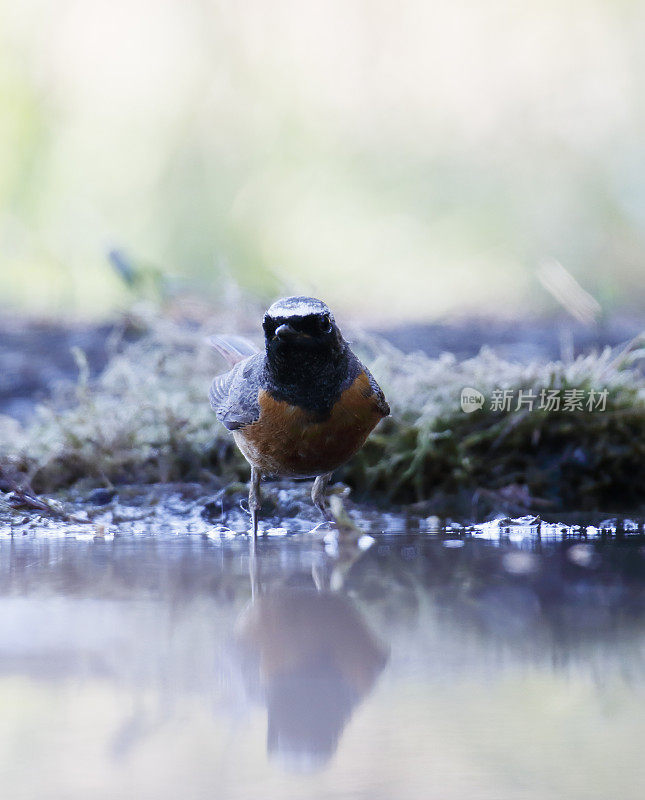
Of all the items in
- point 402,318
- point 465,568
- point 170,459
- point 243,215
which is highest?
point 243,215

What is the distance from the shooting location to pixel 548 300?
545 centimetres

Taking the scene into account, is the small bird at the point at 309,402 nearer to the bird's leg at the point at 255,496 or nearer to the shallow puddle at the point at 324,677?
the bird's leg at the point at 255,496

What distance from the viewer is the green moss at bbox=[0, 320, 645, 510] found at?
339 centimetres

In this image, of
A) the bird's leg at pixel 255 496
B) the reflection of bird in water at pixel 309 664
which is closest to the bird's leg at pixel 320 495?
the bird's leg at pixel 255 496

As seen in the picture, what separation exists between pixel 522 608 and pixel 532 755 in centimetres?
72

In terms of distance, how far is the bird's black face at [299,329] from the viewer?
7.79 ft

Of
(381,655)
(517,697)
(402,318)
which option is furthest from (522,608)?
(402,318)

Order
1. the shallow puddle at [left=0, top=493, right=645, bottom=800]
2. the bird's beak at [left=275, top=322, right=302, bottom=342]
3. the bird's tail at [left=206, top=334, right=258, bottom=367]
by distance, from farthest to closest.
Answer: the bird's tail at [left=206, top=334, right=258, bottom=367], the bird's beak at [left=275, top=322, right=302, bottom=342], the shallow puddle at [left=0, top=493, right=645, bottom=800]

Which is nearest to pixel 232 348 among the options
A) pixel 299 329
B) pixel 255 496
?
pixel 255 496

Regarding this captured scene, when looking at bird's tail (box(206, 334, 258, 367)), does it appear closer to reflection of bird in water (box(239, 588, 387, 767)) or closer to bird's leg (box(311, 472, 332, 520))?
bird's leg (box(311, 472, 332, 520))

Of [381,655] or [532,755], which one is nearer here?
[532,755]

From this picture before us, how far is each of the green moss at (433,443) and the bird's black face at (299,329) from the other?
99cm

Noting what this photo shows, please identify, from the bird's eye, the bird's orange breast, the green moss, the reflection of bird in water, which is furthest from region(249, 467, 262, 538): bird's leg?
the reflection of bird in water

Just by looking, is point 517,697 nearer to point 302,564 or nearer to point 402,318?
point 302,564
